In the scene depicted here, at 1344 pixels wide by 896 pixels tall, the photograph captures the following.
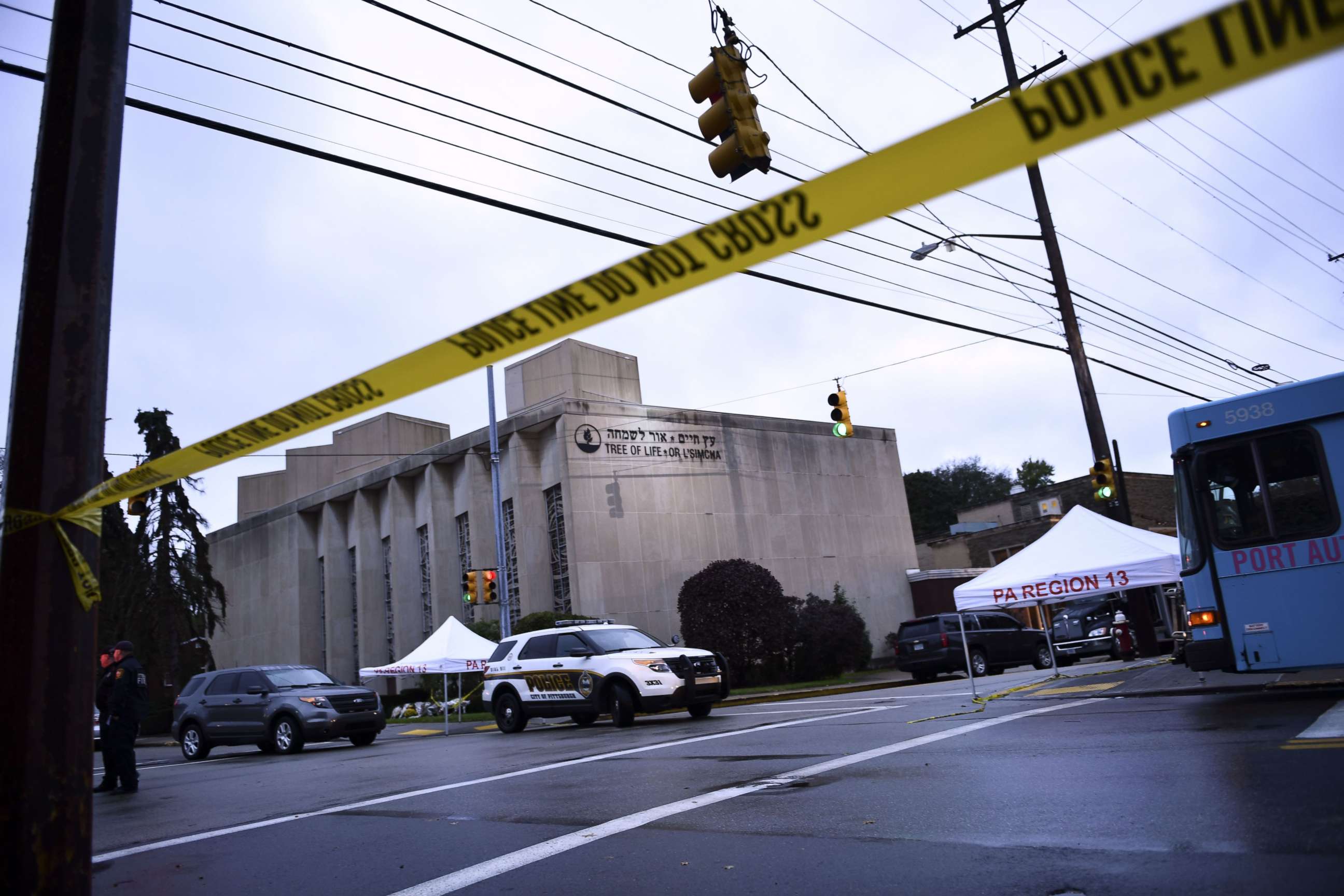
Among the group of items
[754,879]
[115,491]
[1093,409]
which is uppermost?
[1093,409]

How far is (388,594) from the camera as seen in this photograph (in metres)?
39.5

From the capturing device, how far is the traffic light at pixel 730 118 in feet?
27.8

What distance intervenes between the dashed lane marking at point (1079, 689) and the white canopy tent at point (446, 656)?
1150 cm

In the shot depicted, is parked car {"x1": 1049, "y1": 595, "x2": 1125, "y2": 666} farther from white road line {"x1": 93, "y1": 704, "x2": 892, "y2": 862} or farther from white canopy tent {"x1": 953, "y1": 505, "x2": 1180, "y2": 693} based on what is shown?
white road line {"x1": 93, "y1": 704, "x2": 892, "y2": 862}

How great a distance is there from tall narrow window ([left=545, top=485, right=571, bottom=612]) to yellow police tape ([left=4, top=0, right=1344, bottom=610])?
88.7ft

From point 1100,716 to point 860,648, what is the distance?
22408 mm

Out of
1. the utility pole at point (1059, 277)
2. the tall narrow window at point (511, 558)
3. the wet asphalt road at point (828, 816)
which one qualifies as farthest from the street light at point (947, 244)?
the tall narrow window at point (511, 558)

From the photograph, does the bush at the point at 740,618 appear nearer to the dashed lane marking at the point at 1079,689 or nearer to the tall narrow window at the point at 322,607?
the dashed lane marking at the point at 1079,689

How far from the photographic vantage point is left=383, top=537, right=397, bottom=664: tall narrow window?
1531 inches

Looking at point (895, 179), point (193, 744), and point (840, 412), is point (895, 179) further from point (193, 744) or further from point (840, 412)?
point (193, 744)

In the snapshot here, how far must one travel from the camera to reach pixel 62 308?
13.3 feet

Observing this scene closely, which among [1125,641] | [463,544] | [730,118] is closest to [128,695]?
[730,118]

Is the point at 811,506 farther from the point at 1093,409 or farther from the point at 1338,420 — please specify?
the point at 1338,420

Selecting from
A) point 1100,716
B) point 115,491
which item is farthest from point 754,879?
point 1100,716
